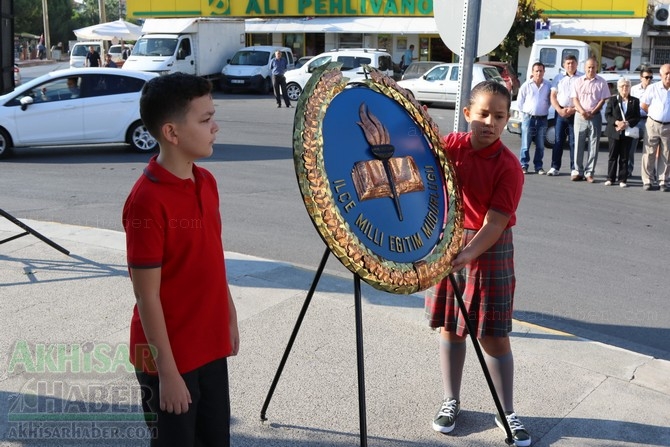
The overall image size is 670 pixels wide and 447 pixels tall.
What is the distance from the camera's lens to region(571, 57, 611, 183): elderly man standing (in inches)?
470

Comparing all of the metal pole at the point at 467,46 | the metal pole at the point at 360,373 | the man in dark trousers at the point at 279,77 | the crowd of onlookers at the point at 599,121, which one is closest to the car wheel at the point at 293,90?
the man in dark trousers at the point at 279,77

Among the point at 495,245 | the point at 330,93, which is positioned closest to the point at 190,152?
the point at 330,93

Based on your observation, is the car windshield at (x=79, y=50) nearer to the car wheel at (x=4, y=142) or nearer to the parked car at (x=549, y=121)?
the car wheel at (x=4, y=142)

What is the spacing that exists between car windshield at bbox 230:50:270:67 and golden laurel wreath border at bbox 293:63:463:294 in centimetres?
2610

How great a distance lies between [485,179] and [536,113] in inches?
367

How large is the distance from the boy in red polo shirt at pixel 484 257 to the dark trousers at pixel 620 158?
8.61 metres

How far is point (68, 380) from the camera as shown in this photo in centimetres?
439

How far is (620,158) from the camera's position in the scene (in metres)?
11.8

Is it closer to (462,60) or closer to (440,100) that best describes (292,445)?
(462,60)

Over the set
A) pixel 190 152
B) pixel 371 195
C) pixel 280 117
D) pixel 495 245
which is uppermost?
pixel 190 152

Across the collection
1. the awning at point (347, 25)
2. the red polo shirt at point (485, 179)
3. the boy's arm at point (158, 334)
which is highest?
the awning at point (347, 25)

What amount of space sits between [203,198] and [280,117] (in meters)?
18.1

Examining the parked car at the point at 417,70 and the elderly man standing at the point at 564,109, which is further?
→ the parked car at the point at 417,70

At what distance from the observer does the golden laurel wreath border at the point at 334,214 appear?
3029 mm
